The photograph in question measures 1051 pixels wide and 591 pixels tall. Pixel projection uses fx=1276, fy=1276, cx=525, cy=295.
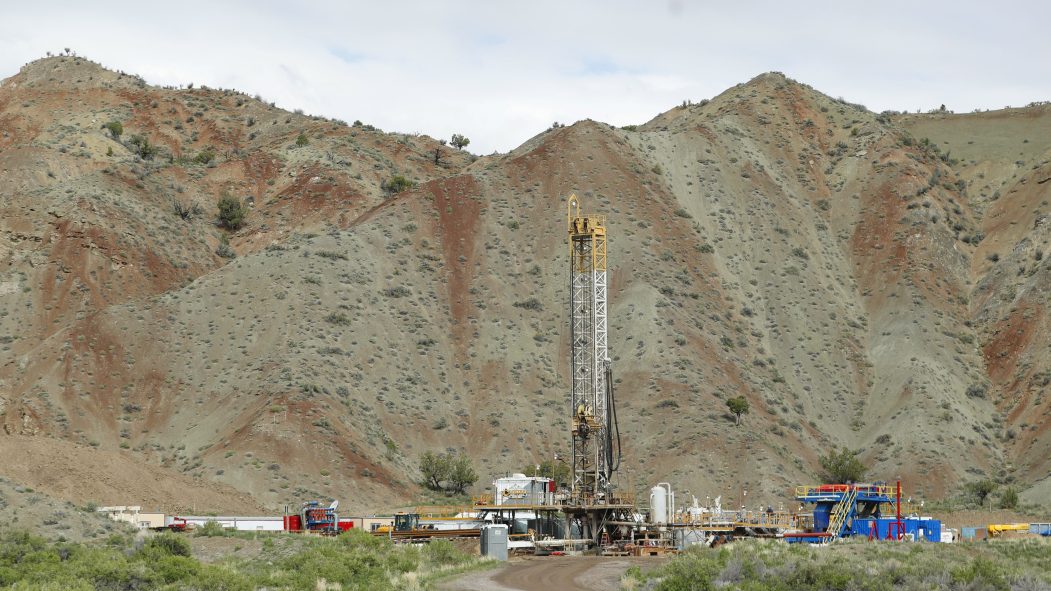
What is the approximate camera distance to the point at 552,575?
44.3m

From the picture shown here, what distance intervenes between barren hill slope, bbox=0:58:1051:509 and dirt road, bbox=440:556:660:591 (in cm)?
2420

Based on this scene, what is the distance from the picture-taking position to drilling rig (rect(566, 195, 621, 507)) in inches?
2542

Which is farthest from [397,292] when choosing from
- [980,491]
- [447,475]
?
[980,491]

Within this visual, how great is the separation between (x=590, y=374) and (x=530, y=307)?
1240 inches

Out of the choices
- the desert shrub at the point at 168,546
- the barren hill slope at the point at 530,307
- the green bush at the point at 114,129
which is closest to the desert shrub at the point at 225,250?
the barren hill slope at the point at 530,307

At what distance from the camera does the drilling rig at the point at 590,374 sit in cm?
6456

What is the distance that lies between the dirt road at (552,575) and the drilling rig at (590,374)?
10041mm

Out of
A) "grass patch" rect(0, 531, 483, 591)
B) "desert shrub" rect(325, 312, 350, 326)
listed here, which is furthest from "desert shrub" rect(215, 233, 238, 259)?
"grass patch" rect(0, 531, 483, 591)

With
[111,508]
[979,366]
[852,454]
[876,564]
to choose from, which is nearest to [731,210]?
[979,366]

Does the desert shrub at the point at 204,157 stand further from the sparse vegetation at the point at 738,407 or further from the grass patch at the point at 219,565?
the grass patch at the point at 219,565

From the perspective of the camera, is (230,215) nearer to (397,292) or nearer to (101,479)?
(397,292)

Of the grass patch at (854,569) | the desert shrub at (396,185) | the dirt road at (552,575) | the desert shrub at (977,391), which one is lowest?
the dirt road at (552,575)

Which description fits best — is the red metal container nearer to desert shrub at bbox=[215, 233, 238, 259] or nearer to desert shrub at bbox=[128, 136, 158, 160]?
desert shrub at bbox=[215, 233, 238, 259]

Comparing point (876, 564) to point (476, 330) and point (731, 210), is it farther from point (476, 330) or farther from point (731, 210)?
point (731, 210)
